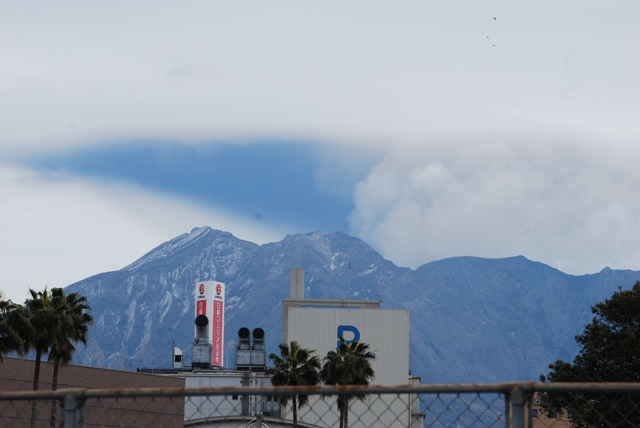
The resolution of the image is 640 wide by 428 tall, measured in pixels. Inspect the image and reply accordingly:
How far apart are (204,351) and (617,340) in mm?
98165

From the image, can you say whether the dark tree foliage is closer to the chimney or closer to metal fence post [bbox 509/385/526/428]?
metal fence post [bbox 509/385/526/428]

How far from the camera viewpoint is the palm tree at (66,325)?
6525cm

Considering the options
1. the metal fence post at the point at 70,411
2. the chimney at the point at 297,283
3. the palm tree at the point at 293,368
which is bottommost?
the metal fence post at the point at 70,411

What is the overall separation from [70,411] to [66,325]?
60.0 meters

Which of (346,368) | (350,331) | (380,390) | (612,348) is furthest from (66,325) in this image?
(350,331)

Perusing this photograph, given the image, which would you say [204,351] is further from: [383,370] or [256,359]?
[383,370]

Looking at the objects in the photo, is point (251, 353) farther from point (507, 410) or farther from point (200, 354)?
point (507, 410)

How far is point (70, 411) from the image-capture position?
7945mm

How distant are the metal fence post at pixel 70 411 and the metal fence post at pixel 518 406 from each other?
3.60 m

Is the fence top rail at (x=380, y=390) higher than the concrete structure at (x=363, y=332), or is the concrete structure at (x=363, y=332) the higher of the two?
the concrete structure at (x=363, y=332)

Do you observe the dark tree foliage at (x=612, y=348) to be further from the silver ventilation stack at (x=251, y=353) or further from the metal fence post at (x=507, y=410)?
the silver ventilation stack at (x=251, y=353)

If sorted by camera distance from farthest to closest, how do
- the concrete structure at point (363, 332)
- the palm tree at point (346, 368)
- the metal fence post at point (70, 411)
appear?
the concrete structure at point (363, 332)
the palm tree at point (346, 368)
the metal fence post at point (70, 411)

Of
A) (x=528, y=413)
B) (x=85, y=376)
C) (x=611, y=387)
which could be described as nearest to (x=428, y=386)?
(x=528, y=413)

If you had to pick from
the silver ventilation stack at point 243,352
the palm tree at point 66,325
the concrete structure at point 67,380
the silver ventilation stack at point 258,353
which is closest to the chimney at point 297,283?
the silver ventilation stack at point 258,353
